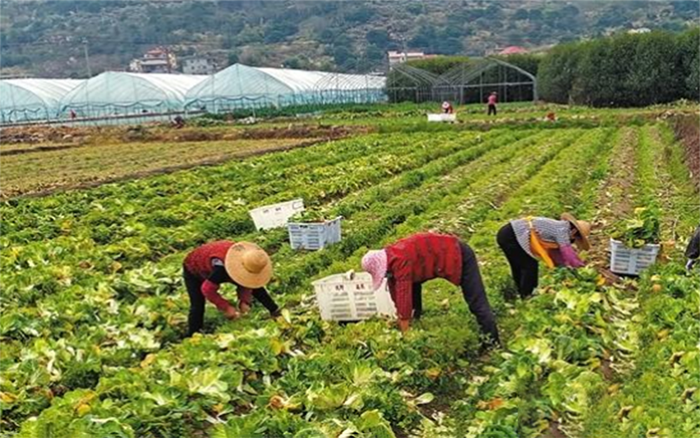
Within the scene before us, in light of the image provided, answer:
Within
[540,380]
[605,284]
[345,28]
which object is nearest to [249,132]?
[605,284]

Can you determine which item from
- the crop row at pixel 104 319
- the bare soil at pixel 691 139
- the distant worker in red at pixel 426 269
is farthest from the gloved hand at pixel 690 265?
Answer: the bare soil at pixel 691 139

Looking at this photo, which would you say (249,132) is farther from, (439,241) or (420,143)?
(439,241)

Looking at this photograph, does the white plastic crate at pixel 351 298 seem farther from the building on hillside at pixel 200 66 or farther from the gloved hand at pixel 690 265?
the building on hillside at pixel 200 66

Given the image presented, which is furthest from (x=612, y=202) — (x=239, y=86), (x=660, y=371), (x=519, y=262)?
(x=239, y=86)

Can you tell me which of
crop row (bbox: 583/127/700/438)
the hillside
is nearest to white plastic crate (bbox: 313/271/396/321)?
crop row (bbox: 583/127/700/438)

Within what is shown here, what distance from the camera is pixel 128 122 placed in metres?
54.1

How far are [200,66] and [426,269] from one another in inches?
5508

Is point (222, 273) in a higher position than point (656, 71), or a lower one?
lower

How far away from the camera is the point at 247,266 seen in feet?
24.0

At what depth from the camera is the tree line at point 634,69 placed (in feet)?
145

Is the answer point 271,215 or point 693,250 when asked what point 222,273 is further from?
point 271,215

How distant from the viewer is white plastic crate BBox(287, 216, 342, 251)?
11.3m

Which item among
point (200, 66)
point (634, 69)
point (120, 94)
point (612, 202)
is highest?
point (200, 66)

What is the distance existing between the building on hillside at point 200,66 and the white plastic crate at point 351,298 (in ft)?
445
